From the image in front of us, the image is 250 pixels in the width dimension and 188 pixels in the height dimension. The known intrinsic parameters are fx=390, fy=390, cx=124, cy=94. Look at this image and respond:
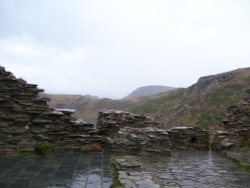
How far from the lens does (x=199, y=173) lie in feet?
33.4

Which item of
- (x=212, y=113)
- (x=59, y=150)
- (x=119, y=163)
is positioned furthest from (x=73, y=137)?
(x=212, y=113)

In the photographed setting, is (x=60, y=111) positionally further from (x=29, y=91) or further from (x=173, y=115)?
(x=173, y=115)

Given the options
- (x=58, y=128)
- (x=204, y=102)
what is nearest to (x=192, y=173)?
(x=58, y=128)

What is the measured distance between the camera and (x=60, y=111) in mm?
13008

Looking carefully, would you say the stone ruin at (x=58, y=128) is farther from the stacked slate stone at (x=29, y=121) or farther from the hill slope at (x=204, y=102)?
the hill slope at (x=204, y=102)

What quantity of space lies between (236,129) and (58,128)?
23.4ft

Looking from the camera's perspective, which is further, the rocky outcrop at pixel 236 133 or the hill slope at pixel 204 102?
the hill slope at pixel 204 102

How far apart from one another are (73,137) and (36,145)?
1321 millimetres

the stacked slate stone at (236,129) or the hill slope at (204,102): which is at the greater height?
the hill slope at (204,102)

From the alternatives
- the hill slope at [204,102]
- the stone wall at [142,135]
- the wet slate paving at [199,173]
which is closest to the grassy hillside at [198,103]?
the hill slope at [204,102]

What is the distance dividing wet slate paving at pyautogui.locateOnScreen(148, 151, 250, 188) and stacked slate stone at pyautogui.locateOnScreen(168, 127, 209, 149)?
1.81 m

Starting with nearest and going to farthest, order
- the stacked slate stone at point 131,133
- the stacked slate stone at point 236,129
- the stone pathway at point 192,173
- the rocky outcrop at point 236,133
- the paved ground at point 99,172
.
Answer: the paved ground at point 99,172 < the stone pathway at point 192,173 < the stacked slate stone at point 131,133 < the rocky outcrop at point 236,133 < the stacked slate stone at point 236,129

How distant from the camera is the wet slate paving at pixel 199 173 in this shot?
8883 millimetres

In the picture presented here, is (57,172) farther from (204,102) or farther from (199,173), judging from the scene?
(204,102)
